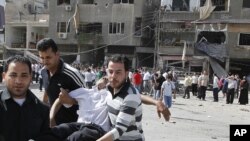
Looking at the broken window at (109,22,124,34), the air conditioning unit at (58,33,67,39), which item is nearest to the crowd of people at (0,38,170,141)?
the broken window at (109,22,124,34)

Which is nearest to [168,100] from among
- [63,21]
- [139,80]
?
[139,80]

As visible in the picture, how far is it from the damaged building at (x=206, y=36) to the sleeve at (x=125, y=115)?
3487 cm

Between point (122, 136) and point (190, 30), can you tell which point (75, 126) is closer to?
point (122, 136)

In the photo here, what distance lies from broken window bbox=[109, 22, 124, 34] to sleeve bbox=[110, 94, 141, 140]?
4053 cm

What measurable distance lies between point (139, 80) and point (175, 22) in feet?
62.1

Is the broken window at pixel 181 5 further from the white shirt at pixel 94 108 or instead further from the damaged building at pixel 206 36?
the white shirt at pixel 94 108

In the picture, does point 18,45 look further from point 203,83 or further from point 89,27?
point 203,83

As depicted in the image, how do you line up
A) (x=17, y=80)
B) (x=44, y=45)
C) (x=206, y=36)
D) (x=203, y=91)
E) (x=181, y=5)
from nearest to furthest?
(x=17, y=80)
(x=44, y=45)
(x=203, y=91)
(x=206, y=36)
(x=181, y=5)

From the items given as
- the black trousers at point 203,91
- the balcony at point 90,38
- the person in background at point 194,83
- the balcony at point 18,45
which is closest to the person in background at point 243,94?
the black trousers at point 203,91

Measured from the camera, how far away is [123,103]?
354cm

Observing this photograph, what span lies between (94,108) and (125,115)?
30 cm

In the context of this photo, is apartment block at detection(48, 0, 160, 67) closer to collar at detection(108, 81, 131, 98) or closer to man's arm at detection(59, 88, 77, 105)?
man's arm at detection(59, 88, 77, 105)

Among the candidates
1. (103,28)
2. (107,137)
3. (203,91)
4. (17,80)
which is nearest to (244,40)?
(103,28)

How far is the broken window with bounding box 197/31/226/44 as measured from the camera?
4012cm
